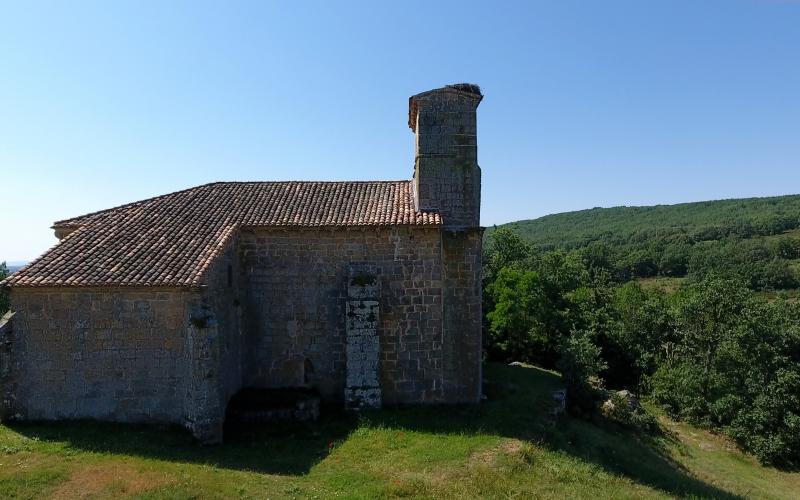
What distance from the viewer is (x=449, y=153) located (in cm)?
1556

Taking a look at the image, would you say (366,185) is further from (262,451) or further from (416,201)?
(262,451)

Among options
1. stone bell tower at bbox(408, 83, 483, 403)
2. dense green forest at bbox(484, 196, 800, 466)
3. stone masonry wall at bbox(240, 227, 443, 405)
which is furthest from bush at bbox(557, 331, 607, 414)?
stone masonry wall at bbox(240, 227, 443, 405)

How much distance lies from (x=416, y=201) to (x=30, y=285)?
34.5 ft

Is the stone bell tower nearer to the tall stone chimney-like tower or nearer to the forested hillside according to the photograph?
the tall stone chimney-like tower

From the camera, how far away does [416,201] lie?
51.7 ft

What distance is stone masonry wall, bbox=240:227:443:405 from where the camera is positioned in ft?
49.0

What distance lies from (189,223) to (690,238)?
94436 mm

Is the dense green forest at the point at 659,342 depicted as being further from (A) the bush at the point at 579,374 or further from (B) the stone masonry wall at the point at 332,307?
(B) the stone masonry wall at the point at 332,307

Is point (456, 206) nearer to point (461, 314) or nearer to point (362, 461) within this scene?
point (461, 314)

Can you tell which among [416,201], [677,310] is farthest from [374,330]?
[677,310]

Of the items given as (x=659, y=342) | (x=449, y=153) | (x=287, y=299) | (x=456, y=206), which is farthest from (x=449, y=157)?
(x=659, y=342)

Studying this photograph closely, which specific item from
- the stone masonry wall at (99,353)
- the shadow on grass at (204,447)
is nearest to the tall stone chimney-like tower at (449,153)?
the shadow on grass at (204,447)

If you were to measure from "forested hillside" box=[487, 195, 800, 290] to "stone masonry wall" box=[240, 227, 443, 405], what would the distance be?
24.7 m

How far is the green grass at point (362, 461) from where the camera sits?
392 inches
